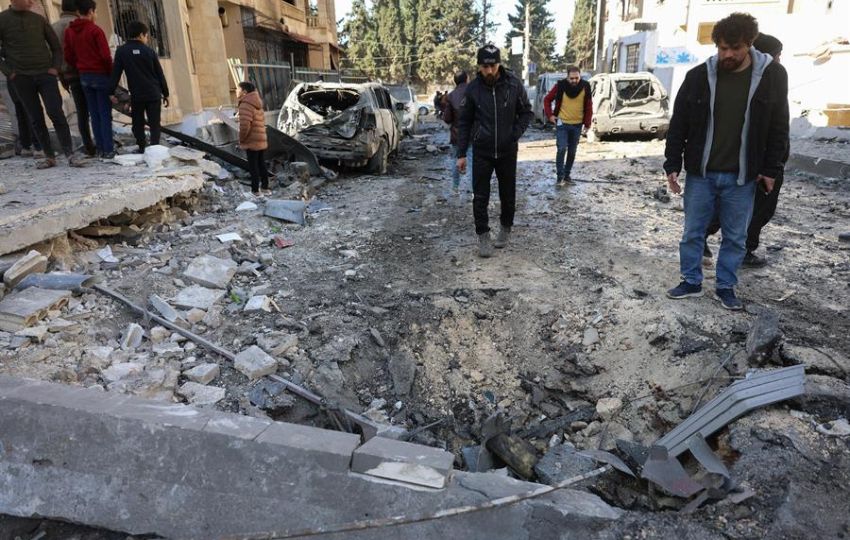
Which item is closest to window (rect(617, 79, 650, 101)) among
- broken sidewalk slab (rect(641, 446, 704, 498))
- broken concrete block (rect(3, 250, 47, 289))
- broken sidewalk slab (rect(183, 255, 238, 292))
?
broken sidewalk slab (rect(183, 255, 238, 292))

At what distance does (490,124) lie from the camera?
478cm

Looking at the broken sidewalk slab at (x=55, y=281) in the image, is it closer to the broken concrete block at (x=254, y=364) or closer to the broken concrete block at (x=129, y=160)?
the broken concrete block at (x=254, y=364)

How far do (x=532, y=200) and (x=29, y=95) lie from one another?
6.15 metres

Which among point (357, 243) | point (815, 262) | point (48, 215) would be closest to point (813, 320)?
point (815, 262)

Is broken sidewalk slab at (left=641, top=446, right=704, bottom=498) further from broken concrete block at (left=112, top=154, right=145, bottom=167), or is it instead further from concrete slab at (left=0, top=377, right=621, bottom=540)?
broken concrete block at (left=112, top=154, right=145, bottom=167)

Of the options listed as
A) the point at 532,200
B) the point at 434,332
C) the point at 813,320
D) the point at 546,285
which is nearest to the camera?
the point at 813,320

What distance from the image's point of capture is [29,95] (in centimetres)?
575

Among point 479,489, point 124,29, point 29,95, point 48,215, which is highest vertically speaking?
point 124,29

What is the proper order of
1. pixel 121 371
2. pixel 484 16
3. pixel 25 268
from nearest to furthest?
1. pixel 121 371
2. pixel 25 268
3. pixel 484 16

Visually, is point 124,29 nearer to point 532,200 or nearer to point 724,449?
point 532,200

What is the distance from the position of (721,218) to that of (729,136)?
1.85 feet

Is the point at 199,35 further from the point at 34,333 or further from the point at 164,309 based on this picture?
the point at 34,333

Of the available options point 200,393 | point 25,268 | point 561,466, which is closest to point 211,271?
point 25,268

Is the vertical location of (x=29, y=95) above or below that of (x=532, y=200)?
above
